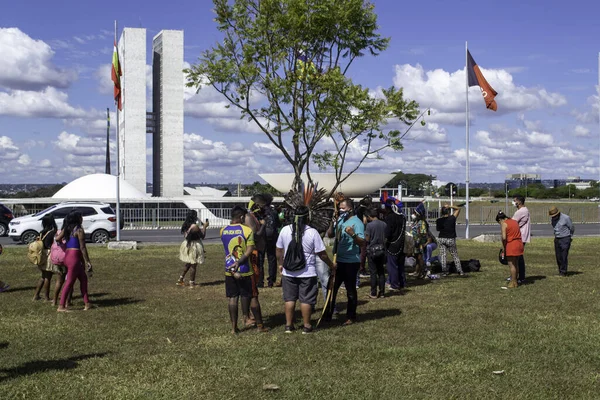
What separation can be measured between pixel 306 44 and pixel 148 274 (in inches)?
308

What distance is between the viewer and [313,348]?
7.99m

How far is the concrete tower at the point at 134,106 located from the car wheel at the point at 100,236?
38.9 metres

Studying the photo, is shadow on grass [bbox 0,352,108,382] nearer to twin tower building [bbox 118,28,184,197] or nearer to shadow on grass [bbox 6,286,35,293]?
shadow on grass [bbox 6,286,35,293]

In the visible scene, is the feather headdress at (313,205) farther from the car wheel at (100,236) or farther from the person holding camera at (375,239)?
the car wheel at (100,236)

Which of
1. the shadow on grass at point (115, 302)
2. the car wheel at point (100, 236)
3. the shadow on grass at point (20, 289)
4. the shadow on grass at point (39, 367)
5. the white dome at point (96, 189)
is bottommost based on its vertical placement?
the shadow on grass at point (115, 302)

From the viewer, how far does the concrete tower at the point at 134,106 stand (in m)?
62.2

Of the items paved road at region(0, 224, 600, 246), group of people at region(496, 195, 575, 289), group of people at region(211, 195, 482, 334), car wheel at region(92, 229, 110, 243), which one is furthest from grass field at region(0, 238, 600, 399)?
paved road at region(0, 224, 600, 246)

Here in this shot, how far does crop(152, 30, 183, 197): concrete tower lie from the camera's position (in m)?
64.4

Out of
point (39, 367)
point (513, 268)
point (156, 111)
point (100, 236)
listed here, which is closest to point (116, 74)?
point (100, 236)

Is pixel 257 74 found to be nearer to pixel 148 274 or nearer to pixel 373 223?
pixel 148 274

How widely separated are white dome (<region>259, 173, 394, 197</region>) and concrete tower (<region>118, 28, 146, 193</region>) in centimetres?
1841

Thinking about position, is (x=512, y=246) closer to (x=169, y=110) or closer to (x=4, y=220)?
(x=4, y=220)

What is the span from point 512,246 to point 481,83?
14518 mm

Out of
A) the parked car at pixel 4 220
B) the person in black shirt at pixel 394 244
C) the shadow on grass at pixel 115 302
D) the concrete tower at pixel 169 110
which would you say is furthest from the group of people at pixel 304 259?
the concrete tower at pixel 169 110
